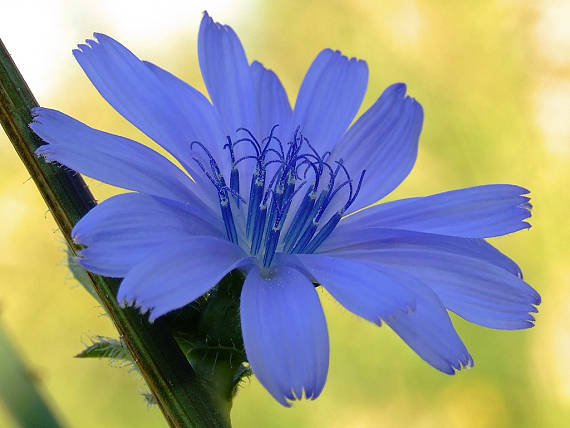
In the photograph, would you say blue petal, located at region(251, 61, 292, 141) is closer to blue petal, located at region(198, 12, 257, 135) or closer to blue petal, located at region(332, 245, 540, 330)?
blue petal, located at region(198, 12, 257, 135)

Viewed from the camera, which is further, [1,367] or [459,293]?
[1,367]

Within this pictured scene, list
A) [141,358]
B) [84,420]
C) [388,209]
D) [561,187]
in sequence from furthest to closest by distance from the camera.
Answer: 1. [561,187]
2. [84,420]
3. [388,209]
4. [141,358]

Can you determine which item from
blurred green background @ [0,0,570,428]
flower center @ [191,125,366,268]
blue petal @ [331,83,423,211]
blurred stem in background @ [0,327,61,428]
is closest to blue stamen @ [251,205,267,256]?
flower center @ [191,125,366,268]

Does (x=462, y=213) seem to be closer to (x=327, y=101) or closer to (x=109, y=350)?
(x=327, y=101)

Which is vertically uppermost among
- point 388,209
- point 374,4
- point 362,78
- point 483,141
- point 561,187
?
point 374,4

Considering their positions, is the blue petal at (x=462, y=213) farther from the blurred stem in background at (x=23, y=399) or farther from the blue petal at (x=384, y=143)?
the blurred stem in background at (x=23, y=399)

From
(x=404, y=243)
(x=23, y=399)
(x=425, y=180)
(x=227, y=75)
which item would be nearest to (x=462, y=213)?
(x=404, y=243)

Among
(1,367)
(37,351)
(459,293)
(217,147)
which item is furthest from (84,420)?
(459,293)

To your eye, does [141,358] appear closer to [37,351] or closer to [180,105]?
[180,105]
